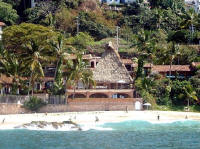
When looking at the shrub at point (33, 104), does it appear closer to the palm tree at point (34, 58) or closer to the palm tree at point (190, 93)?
the palm tree at point (34, 58)

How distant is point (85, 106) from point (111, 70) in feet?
32.8

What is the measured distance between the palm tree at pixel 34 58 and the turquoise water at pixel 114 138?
40.0 feet

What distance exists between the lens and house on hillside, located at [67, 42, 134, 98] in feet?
232

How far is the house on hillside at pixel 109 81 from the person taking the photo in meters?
70.6

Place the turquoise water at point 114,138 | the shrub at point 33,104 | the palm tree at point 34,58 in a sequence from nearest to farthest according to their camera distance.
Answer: the turquoise water at point 114,138 → the shrub at point 33,104 → the palm tree at point 34,58

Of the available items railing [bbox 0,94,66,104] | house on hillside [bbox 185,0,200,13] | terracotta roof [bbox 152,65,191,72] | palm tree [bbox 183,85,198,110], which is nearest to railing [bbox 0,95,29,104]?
railing [bbox 0,94,66,104]

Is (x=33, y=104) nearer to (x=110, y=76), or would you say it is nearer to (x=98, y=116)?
(x=98, y=116)

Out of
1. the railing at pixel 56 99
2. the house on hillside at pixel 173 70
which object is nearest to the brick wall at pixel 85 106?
the railing at pixel 56 99

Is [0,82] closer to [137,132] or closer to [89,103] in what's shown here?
[89,103]

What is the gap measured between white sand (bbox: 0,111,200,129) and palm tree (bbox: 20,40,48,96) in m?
6.39

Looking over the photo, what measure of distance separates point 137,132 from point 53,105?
1479 cm

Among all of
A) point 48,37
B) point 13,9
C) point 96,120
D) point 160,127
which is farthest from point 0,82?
point 13,9

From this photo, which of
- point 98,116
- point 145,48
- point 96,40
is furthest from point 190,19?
point 98,116

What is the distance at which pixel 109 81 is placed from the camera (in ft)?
240
